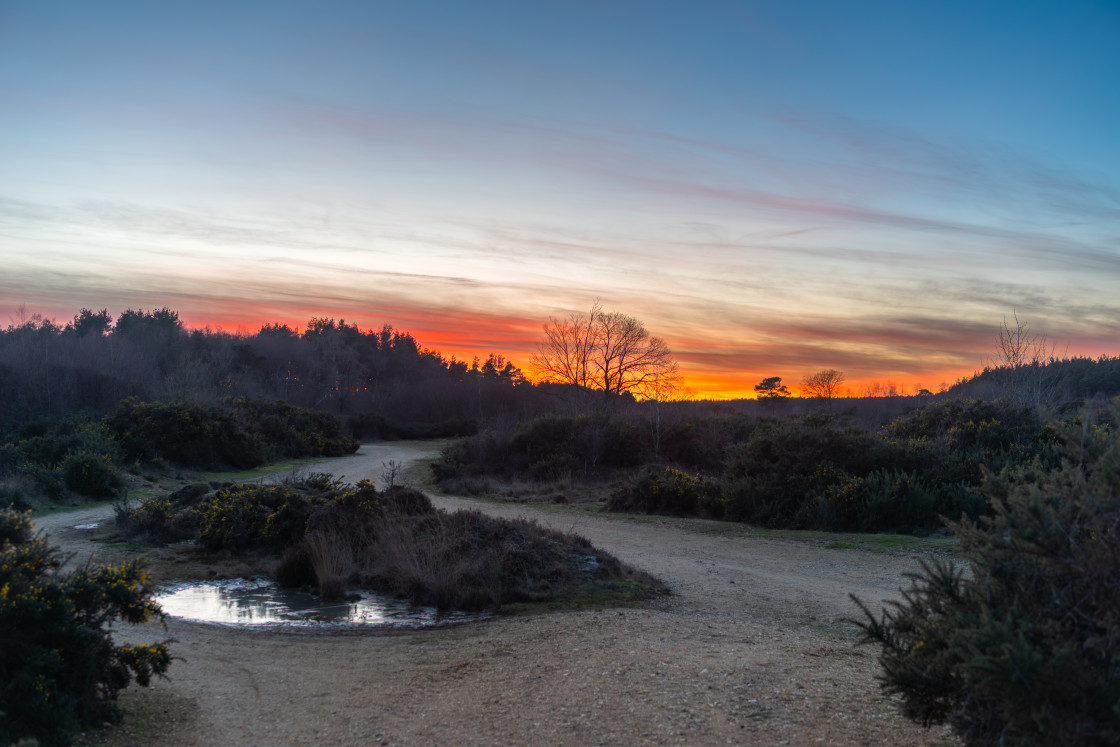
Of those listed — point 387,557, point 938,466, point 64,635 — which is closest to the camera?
point 64,635

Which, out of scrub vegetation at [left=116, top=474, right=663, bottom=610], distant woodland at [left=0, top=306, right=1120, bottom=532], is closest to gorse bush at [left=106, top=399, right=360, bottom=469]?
distant woodland at [left=0, top=306, right=1120, bottom=532]

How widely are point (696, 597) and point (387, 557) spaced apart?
4635 mm

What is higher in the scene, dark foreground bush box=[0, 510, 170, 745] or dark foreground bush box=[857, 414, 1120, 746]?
dark foreground bush box=[857, 414, 1120, 746]

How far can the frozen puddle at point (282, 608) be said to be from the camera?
30.0ft

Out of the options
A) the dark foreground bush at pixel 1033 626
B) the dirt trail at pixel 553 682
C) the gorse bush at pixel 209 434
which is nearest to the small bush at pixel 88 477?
the gorse bush at pixel 209 434

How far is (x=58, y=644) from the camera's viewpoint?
15.6 feet

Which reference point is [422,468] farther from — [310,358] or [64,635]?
[310,358]

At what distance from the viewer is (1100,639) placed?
3.18 metres

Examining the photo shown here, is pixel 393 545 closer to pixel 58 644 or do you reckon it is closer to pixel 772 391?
pixel 58 644

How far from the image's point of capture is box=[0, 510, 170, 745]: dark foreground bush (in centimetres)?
441

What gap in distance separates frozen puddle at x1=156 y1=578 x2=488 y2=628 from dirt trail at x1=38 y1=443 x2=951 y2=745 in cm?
52

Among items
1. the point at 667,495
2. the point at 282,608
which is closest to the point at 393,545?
the point at 282,608

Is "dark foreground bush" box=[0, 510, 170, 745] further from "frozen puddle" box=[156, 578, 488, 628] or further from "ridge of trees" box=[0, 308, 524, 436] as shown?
"ridge of trees" box=[0, 308, 524, 436]

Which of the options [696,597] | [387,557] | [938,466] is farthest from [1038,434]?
[387,557]
